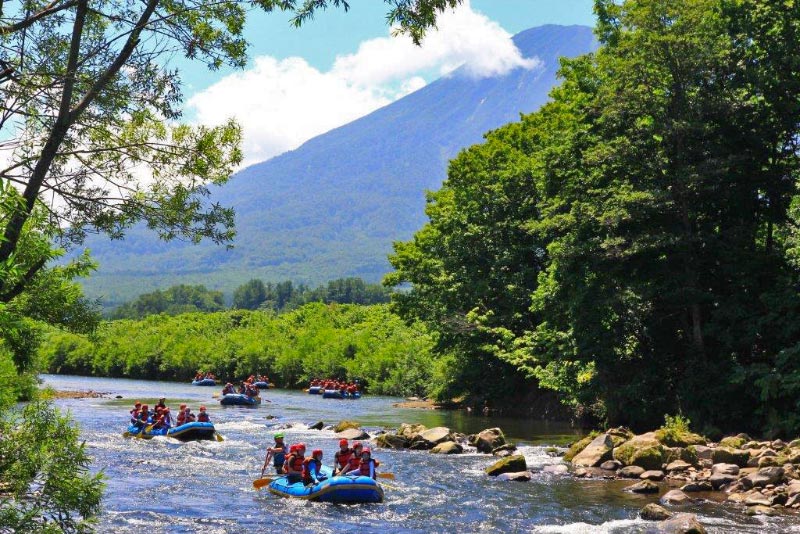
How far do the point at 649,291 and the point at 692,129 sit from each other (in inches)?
230

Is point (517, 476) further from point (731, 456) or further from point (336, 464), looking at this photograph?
point (731, 456)

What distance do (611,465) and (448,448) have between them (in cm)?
659

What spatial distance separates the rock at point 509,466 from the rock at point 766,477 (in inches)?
250

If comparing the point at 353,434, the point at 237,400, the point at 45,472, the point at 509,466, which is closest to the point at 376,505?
the point at 509,466

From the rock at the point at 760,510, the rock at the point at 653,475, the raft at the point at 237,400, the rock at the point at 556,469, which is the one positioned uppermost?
the raft at the point at 237,400

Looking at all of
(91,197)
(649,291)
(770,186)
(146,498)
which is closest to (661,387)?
(649,291)

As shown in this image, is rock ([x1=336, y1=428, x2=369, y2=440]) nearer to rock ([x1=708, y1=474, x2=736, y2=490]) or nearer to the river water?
the river water

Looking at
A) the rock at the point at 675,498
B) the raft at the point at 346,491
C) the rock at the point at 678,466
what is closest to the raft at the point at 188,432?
the raft at the point at 346,491

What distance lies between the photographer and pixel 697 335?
27.8m

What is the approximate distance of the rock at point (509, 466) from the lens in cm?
2262

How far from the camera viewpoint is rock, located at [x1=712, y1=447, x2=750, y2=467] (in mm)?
21203

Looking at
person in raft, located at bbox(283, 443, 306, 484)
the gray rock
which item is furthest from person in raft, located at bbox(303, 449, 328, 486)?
the gray rock

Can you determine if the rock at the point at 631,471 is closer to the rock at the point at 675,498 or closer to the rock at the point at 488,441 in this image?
the rock at the point at 675,498

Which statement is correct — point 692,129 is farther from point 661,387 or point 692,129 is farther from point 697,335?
point 661,387
